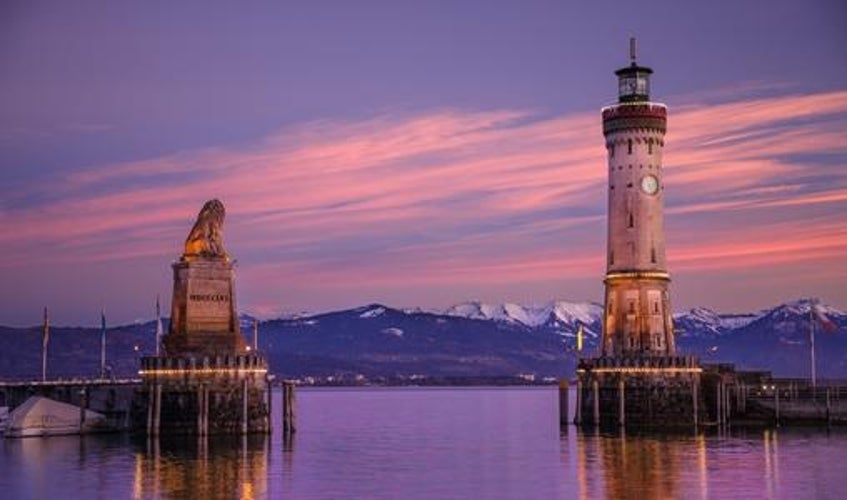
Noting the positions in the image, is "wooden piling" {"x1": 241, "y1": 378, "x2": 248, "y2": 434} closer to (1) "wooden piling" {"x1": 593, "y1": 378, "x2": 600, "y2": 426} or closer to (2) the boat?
(2) the boat

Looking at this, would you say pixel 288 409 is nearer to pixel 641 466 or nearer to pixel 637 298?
pixel 637 298

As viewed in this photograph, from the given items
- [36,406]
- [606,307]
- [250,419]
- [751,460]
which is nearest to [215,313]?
[250,419]

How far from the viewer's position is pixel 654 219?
12456 centimetres

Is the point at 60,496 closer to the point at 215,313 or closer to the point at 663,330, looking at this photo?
the point at 215,313

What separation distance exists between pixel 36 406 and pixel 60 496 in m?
43.3

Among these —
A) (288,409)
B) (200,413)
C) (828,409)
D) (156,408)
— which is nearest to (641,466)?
(200,413)

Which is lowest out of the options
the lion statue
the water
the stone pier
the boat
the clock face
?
the water

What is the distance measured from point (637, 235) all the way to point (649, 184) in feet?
15.0

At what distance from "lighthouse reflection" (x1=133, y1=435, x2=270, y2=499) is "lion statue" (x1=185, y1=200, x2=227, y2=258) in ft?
49.1

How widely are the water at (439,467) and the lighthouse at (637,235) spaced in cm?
1020

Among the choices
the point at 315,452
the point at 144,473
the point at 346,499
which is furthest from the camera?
the point at 315,452

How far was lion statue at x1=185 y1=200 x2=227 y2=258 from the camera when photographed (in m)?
116

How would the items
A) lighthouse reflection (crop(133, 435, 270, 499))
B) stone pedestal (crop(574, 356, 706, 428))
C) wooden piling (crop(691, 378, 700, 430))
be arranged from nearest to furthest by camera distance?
lighthouse reflection (crop(133, 435, 270, 499))
stone pedestal (crop(574, 356, 706, 428))
wooden piling (crop(691, 378, 700, 430))

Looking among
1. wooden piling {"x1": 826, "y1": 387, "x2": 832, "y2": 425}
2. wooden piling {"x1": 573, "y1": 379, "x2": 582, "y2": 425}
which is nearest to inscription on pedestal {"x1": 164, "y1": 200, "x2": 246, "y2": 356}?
wooden piling {"x1": 573, "y1": 379, "x2": 582, "y2": 425}
